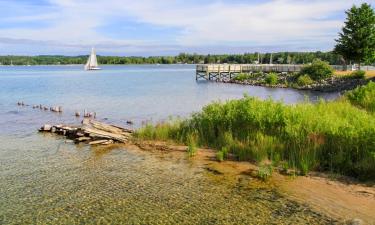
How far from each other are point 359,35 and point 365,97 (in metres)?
40.8

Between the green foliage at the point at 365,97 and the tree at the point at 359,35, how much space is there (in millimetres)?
38525

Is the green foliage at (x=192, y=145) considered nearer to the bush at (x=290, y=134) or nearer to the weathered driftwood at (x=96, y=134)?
the bush at (x=290, y=134)

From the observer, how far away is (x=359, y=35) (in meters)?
61.2

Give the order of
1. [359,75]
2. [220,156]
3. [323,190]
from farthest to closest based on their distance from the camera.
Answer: [359,75], [220,156], [323,190]

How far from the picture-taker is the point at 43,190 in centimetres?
1349

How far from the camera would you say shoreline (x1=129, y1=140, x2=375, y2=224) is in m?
11.2

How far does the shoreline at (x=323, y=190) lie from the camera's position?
1120 cm

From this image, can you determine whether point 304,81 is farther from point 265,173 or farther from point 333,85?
point 265,173

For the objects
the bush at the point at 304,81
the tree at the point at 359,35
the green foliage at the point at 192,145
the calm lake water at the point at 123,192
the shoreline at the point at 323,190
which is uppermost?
the tree at the point at 359,35

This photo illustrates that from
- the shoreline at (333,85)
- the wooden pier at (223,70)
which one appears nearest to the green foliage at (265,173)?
the shoreline at (333,85)

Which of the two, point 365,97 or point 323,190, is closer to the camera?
point 323,190

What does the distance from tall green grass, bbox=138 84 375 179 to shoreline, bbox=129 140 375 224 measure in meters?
0.60

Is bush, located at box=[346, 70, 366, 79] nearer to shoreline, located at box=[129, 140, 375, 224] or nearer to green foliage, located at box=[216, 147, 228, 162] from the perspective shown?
green foliage, located at box=[216, 147, 228, 162]

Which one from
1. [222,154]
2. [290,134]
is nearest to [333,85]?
[290,134]
